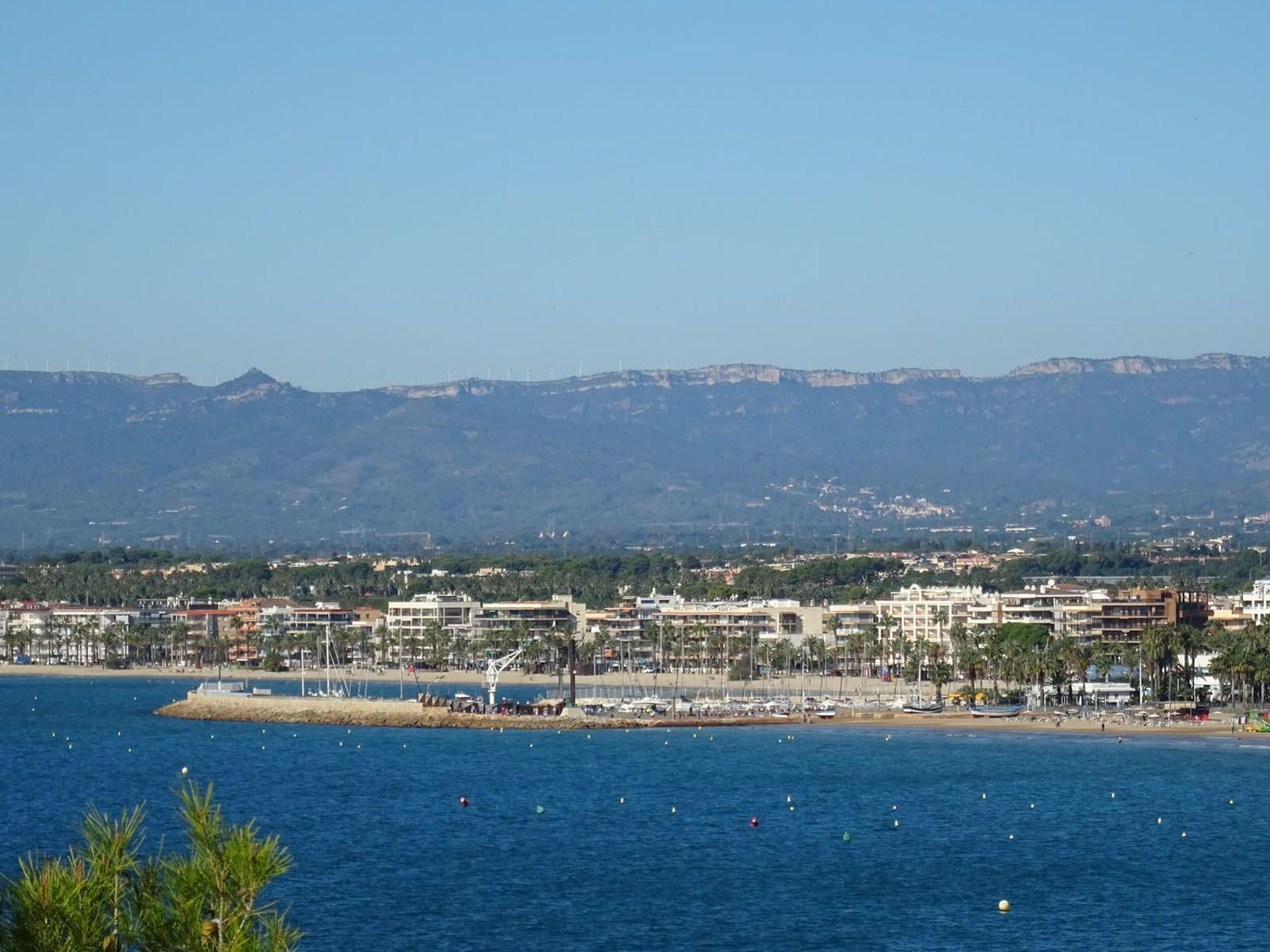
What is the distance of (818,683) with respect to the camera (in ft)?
373

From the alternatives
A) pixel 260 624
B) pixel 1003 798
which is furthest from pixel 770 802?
pixel 260 624

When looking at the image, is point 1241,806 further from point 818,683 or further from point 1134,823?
point 818,683

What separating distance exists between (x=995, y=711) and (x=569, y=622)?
4893 cm

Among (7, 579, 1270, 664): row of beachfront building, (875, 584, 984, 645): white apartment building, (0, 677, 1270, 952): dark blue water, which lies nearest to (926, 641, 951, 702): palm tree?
(7, 579, 1270, 664): row of beachfront building

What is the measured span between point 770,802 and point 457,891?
16.0 metres

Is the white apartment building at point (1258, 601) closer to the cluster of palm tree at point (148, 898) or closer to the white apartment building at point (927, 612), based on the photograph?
the white apartment building at point (927, 612)

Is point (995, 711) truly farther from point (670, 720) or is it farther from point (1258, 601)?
point (1258, 601)

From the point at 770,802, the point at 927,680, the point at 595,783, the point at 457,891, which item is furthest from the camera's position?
the point at 927,680

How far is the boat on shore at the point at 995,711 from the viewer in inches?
3396

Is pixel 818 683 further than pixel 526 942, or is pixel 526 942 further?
pixel 818 683

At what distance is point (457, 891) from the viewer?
4225 centimetres

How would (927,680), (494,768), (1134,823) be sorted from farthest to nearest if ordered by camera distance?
(927,680) → (494,768) → (1134,823)

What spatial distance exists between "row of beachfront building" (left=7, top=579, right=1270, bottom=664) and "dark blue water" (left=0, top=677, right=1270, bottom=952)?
3933 centimetres

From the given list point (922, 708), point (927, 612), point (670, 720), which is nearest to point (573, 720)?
point (670, 720)
